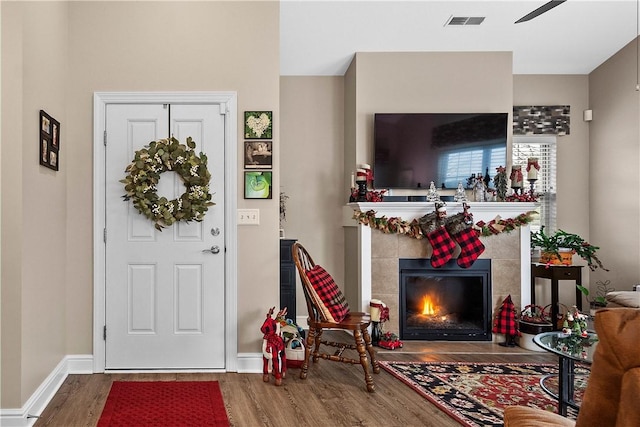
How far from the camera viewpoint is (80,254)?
11.5 feet

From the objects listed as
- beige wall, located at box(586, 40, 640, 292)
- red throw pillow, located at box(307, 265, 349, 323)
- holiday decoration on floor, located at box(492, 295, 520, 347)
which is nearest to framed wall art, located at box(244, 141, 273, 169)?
red throw pillow, located at box(307, 265, 349, 323)

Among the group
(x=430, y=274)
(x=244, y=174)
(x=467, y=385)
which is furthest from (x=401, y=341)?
(x=244, y=174)

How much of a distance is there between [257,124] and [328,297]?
4.44ft

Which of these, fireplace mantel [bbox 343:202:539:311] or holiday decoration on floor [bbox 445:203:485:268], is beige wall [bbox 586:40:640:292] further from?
holiday decoration on floor [bbox 445:203:485:268]

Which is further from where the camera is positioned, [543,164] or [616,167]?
[543,164]

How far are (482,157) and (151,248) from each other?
3.23 m

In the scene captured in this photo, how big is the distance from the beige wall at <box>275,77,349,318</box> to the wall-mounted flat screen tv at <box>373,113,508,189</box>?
0.70 m

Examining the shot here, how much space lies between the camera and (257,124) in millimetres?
3580

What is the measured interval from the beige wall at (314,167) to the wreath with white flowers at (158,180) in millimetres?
1958

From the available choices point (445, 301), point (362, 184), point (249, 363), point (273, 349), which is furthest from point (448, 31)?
point (249, 363)

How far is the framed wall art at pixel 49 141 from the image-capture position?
9.45 feet

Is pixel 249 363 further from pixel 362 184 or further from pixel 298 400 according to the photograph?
pixel 362 184

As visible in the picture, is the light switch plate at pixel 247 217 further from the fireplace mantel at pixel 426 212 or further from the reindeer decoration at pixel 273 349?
the fireplace mantel at pixel 426 212

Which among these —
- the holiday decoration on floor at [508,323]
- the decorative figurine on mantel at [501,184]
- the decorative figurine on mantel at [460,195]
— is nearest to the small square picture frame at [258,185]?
the decorative figurine on mantel at [460,195]
